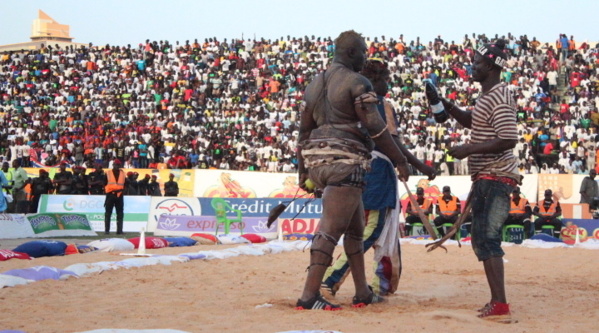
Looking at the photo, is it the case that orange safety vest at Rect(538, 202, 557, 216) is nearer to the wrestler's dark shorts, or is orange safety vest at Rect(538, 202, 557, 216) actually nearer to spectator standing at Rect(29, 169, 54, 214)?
the wrestler's dark shorts

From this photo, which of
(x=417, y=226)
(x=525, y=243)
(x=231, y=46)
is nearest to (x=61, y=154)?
(x=231, y=46)

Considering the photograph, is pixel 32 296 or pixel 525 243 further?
pixel 525 243

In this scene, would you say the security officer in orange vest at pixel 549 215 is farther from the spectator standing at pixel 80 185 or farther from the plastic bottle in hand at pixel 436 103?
the spectator standing at pixel 80 185

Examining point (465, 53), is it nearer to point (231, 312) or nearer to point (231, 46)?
point (231, 46)

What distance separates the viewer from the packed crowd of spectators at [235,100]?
3216 cm

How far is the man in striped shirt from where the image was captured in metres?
5.99

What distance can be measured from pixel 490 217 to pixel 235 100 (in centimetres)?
3423

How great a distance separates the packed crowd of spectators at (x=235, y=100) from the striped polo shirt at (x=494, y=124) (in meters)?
22.0

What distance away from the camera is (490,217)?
6035 millimetres

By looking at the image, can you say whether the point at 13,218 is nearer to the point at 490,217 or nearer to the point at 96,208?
the point at 96,208

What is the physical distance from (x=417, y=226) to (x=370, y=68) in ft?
38.0

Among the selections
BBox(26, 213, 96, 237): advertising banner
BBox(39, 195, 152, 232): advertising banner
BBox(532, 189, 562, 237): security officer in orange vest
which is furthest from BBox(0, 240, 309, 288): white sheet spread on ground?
BBox(39, 195, 152, 232): advertising banner

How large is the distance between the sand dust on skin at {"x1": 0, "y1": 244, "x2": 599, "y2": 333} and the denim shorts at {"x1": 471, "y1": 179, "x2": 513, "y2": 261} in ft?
1.57

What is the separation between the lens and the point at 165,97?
40.6 m
